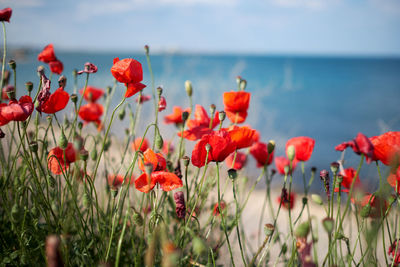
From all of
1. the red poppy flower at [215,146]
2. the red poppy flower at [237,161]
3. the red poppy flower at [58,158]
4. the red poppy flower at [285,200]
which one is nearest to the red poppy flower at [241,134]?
the red poppy flower at [215,146]

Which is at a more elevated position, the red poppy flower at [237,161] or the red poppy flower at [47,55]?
the red poppy flower at [47,55]

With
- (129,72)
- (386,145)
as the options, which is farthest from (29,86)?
(386,145)

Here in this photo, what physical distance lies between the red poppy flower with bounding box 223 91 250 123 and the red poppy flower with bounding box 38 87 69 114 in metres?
0.59

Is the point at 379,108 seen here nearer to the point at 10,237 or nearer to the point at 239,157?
the point at 239,157

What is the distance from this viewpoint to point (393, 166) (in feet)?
2.04

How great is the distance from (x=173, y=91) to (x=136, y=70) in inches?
232

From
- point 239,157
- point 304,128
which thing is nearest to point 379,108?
point 304,128

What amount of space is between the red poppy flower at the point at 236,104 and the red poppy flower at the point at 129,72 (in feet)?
1.22

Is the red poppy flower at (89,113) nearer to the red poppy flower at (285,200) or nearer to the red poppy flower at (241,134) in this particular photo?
the red poppy flower at (241,134)

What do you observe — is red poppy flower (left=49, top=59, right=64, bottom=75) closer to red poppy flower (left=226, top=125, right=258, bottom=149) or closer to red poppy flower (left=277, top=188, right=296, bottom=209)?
red poppy flower (left=226, top=125, right=258, bottom=149)

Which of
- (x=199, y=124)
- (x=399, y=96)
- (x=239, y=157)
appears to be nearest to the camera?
(x=199, y=124)

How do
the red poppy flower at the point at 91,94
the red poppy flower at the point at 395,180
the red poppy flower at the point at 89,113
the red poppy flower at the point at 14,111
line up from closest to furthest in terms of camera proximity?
the red poppy flower at the point at 14,111 < the red poppy flower at the point at 395,180 < the red poppy flower at the point at 89,113 < the red poppy flower at the point at 91,94

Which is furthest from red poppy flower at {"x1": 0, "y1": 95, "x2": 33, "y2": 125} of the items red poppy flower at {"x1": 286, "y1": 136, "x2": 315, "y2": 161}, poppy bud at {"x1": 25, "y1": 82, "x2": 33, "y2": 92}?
red poppy flower at {"x1": 286, "y1": 136, "x2": 315, "y2": 161}

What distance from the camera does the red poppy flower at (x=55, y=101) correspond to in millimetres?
964
